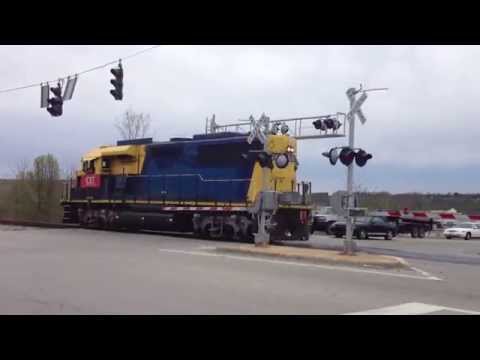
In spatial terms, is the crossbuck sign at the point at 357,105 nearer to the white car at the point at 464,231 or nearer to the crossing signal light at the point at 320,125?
the crossing signal light at the point at 320,125

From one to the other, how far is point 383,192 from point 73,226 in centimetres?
6196

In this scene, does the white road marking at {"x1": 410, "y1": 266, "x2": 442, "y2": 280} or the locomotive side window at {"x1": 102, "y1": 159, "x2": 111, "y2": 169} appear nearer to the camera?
the white road marking at {"x1": 410, "y1": 266, "x2": 442, "y2": 280}

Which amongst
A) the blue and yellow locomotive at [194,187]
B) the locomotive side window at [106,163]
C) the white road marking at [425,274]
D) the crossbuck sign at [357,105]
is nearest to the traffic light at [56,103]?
the blue and yellow locomotive at [194,187]

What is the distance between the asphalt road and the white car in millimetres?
27134

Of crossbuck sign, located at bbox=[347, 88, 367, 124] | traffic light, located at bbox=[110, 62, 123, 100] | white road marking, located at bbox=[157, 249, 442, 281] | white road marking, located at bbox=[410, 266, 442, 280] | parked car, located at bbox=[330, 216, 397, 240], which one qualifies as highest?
traffic light, located at bbox=[110, 62, 123, 100]

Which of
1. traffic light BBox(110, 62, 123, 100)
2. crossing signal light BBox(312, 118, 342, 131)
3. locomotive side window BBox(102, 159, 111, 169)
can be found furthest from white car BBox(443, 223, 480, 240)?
traffic light BBox(110, 62, 123, 100)

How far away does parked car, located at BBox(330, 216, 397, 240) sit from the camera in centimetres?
3497

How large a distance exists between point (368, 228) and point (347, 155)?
58.7 ft

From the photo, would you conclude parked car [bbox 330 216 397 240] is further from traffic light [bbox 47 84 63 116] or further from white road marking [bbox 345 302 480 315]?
white road marking [bbox 345 302 480 315]

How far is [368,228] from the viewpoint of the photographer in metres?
35.0

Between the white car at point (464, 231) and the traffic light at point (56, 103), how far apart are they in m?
32.6

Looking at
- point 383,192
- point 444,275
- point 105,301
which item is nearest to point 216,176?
point 444,275

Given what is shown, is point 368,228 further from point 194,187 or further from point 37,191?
point 37,191
